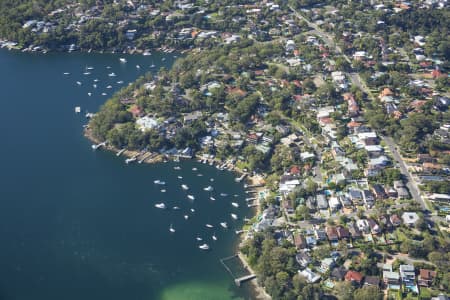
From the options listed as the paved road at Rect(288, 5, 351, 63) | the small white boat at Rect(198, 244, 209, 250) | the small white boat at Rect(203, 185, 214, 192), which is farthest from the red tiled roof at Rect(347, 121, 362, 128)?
the small white boat at Rect(198, 244, 209, 250)

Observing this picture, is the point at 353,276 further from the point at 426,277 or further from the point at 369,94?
the point at 369,94

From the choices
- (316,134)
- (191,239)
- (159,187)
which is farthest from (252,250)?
(316,134)

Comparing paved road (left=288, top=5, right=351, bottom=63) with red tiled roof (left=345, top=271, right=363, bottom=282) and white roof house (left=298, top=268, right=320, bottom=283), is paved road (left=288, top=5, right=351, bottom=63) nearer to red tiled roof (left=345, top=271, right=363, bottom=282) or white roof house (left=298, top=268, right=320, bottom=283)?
red tiled roof (left=345, top=271, right=363, bottom=282)

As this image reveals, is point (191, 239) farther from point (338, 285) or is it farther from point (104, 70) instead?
point (104, 70)

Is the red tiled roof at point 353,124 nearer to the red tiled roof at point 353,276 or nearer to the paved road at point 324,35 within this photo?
the paved road at point 324,35

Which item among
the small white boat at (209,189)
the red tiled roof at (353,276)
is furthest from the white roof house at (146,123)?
the red tiled roof at (353,276)

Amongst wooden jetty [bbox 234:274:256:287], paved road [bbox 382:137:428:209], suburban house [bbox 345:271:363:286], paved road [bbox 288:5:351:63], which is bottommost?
wooden jetty [bbox 234:274:256:287]
